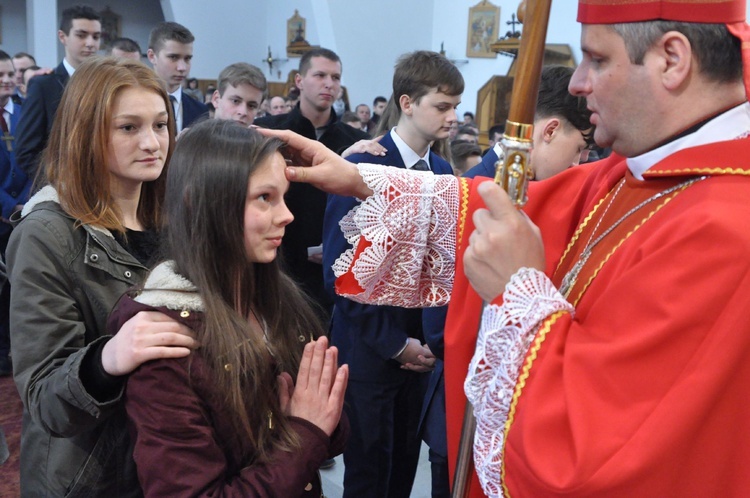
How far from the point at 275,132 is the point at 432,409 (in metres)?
1.27

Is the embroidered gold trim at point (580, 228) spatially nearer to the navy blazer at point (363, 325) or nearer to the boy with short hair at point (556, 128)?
the boy with short hair at point (556, 128)

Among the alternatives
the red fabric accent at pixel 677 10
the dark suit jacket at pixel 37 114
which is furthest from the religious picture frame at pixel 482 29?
the red fabric accent at pixel 677 10

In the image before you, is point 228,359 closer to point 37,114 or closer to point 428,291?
point 428,291

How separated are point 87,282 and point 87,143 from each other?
38cm

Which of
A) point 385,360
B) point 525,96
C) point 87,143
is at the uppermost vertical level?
point 525,96

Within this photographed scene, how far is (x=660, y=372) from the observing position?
107 centimetres

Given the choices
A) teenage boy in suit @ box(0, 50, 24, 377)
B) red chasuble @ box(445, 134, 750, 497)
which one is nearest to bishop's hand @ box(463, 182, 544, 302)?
red chasuble @ box(445, 134, 750, 497)

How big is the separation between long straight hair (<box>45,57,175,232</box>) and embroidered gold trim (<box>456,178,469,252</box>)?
34.5 inches

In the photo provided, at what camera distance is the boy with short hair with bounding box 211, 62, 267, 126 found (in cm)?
434

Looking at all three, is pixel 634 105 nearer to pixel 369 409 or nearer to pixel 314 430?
pixel 314 430

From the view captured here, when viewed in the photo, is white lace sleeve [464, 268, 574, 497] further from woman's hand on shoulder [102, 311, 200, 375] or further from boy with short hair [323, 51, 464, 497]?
boy with short hair [323, 51, 464, 497]

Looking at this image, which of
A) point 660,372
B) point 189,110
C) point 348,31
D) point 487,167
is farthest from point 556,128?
point 348,31

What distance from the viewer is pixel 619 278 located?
1.17 metres

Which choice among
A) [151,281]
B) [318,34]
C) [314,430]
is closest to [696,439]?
[314,430]
